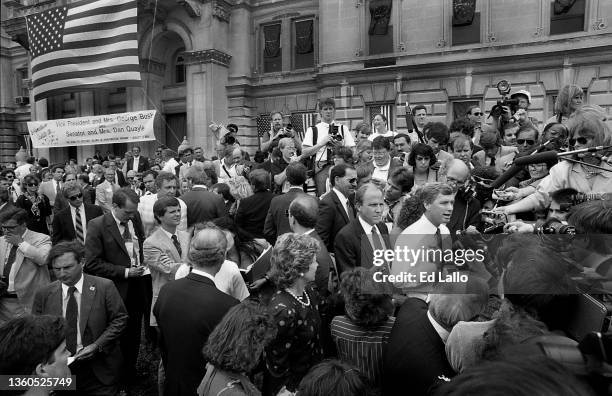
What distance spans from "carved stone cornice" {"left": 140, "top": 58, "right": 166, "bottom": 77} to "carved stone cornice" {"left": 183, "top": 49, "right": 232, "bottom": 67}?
9.62 ft

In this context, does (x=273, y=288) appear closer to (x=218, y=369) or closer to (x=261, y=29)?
(x=218, y=369)

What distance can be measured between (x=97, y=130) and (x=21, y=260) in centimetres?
1314

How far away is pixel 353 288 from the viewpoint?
2.77m

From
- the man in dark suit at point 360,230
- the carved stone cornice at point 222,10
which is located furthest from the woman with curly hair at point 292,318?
the carved stone cornice at point 222,10

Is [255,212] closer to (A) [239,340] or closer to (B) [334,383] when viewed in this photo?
(A) [239,340]

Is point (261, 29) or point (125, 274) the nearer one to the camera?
point (125, 274)

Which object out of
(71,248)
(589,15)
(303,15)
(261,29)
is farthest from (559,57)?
(71,248)

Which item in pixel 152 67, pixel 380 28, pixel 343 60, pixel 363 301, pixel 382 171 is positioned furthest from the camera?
pixel 152 67

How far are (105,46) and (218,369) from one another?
15.8 metres

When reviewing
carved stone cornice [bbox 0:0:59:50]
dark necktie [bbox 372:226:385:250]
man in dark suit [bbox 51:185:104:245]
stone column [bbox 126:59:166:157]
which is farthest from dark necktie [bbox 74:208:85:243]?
carved stone cornice [bbox 0:0:59:50]

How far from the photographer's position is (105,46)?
597 inches

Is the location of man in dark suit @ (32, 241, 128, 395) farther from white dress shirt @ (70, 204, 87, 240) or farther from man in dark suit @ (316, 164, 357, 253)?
white dress shirt @ (70, 204, 87, 240)

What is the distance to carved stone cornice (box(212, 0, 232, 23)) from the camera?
20469 millimetres

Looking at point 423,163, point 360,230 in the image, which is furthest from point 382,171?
point 360,230
